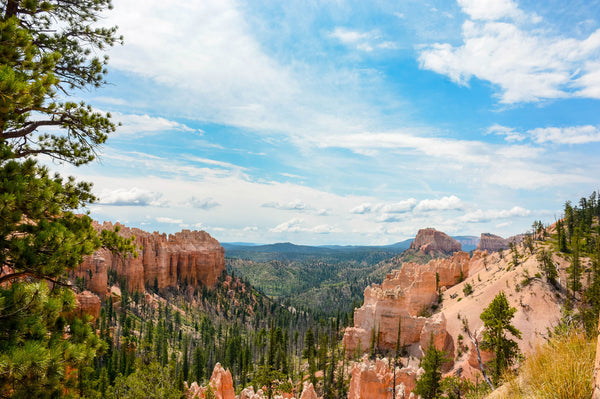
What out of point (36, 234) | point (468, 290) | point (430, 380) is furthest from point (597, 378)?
point (468, 290)

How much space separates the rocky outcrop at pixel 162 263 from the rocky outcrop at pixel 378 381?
205 ft

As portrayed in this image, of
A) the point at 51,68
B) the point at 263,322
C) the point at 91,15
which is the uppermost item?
the point at 91,15

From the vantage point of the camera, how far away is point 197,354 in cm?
5219

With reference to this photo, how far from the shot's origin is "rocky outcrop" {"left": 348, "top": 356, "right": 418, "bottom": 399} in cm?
3116

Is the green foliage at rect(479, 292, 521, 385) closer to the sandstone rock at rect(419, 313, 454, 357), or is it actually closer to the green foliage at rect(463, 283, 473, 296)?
the sandstone rock at rect(419, 313, 454, 357)

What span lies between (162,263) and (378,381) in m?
83.9

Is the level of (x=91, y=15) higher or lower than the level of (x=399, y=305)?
higher

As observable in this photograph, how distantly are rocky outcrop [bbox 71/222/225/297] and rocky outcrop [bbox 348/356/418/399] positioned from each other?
62567 mm

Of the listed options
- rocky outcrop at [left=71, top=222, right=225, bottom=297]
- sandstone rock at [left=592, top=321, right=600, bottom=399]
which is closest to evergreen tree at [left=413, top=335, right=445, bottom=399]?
sandstone rock at [left=592, top=321, right=600, bottom=399]

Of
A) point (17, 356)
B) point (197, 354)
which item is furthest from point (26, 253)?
point (197, 354)

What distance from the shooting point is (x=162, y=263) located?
325ft

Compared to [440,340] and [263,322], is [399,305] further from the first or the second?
[263,322]

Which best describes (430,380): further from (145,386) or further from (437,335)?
(145,386)

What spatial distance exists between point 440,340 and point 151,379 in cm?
3806
